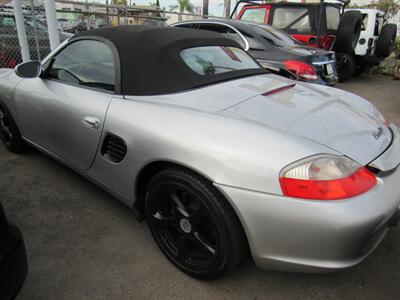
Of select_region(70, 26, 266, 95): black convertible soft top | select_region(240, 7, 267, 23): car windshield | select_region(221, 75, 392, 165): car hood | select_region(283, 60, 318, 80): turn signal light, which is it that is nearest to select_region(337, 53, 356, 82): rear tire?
select_region(240, 7, 267, 23): car windshield

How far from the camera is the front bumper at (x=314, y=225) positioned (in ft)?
4.69

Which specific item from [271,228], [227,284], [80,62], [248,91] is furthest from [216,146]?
[80,62]

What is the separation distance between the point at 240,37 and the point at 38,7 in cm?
449

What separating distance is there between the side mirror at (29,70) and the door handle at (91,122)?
0.87 m

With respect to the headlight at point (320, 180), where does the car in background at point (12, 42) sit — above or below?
below

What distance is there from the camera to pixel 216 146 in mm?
1616

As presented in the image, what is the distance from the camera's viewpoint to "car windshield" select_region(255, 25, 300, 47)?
17.0 feet

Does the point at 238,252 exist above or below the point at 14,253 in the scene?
below

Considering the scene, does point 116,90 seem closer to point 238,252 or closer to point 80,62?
point 80,62

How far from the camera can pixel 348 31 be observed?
7711mm

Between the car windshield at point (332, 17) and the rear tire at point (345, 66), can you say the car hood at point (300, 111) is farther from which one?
the rear tire at point (345, 66)

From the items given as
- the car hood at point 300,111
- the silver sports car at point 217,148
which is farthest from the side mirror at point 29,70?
the car hood at point 300,111

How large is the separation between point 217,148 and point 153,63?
91cm

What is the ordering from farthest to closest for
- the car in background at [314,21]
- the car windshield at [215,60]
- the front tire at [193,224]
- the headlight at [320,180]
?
the car in background at [314,21] → the car windshield at [215,60] → the front tire at [193,224] → the headlight at [320,180]
